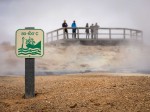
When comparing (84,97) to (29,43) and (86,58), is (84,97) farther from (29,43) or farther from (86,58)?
(86,58)

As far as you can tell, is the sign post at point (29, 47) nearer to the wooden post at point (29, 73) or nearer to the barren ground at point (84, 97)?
the wooden post at point (29, 73)

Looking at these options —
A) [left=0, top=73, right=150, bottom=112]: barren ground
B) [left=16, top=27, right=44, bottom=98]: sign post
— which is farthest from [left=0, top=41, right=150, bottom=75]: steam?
[left=16, top=27, right=44, bottom=98]: sign post

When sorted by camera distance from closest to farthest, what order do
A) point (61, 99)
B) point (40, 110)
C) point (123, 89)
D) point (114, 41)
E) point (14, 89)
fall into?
point (40, 110) → point (61, 99) → point (123, 89) → point (14, 89) → point (114, 41)

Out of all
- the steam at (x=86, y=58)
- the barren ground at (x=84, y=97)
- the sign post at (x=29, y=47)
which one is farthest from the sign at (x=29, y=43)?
the steam at (x=86, y=58)

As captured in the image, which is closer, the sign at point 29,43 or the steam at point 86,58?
the sign at point 29,43

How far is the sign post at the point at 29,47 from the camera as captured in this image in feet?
33.8

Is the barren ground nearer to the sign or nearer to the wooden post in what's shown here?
the wooden post

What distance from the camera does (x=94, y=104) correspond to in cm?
849

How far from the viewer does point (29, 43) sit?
33.9ft

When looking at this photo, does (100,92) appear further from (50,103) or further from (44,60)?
(44,60)

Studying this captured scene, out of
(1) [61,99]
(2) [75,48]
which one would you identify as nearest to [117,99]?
(1) [61,99]

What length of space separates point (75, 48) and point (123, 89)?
22237 millimetres

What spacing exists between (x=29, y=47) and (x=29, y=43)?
0.35ft

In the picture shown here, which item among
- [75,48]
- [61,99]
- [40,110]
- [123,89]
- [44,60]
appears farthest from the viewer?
[75,48]
